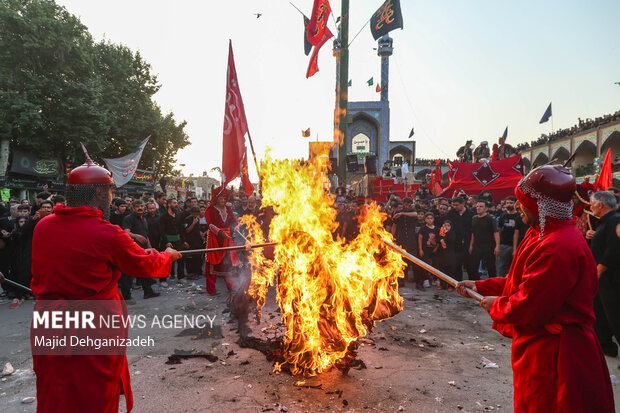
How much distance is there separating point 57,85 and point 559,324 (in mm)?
28170

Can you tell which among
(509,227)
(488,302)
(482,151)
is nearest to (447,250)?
(509,227)

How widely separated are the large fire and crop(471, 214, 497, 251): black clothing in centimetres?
431

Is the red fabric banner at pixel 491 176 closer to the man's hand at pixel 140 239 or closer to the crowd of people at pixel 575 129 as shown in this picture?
the man's hand at pixel 140 239

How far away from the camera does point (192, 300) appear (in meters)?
8.34

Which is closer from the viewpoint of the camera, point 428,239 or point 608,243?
point 608,243

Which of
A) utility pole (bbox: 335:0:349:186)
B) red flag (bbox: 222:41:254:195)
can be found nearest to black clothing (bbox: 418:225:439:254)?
utility pole (bbox: 335:0:349:186)

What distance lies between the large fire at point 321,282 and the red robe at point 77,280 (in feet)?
7.59

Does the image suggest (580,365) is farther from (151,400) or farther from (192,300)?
(192,300)

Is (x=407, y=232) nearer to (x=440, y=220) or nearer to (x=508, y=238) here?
(x=440, y=220)

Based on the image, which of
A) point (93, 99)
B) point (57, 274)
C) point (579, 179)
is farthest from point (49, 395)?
point (579, 179)

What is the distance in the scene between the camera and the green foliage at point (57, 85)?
66.9 feet

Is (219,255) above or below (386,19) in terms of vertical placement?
below

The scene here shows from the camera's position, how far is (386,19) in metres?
10.6

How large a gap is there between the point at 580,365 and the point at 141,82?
1288 inches
